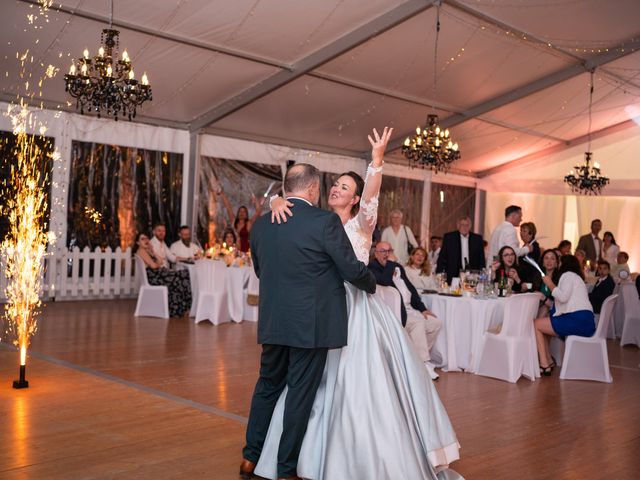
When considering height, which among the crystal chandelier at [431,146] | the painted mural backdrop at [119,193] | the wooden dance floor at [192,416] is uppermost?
the crystal chandelier at [431,146]

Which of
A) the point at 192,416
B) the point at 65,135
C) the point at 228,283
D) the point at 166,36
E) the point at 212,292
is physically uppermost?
the point at 166,36

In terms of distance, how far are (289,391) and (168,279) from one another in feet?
20.7

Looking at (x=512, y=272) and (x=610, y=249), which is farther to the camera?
(x=610, y=249)

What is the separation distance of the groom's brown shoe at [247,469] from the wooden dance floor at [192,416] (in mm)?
88

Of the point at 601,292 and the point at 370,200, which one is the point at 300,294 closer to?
the point at 370,200

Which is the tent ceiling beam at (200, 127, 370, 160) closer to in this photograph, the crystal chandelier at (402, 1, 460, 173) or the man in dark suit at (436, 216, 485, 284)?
the crystal chandelier at (402, 1, 460, 173)

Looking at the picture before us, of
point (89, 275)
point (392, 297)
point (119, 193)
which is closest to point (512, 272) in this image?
point (392, 297)

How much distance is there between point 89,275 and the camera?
34.4 ft

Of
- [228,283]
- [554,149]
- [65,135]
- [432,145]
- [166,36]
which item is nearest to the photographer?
[166,36]

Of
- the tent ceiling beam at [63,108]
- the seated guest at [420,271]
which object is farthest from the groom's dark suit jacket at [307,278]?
the tent ceiling beam at [63,108]

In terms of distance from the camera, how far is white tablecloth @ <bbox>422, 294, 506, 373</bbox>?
632 centimetres

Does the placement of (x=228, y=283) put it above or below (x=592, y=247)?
below

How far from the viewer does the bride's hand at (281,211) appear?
3.01 m

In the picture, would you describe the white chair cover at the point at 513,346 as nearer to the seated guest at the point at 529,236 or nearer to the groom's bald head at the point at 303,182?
the seated guest at the point at 529,236
